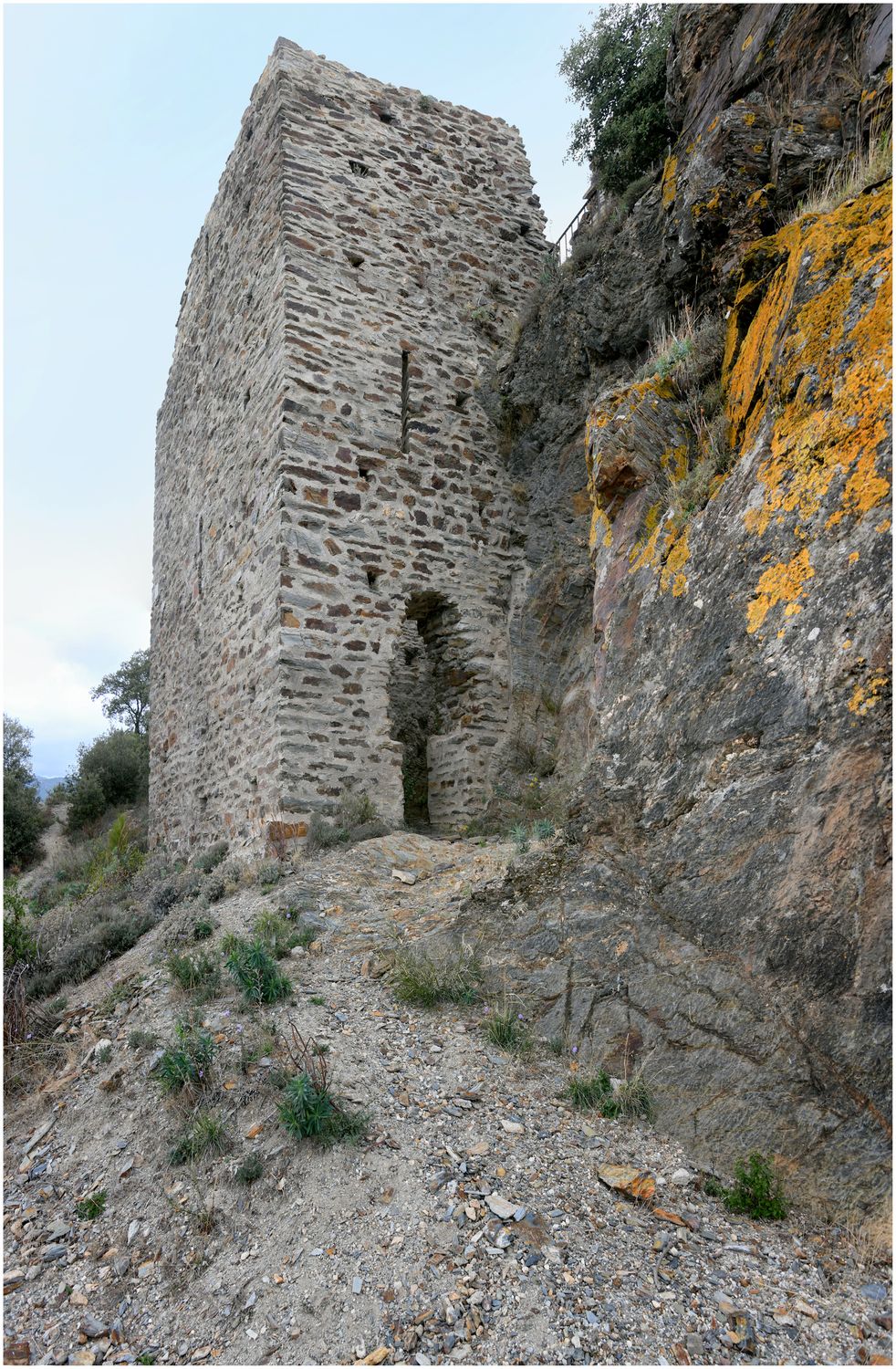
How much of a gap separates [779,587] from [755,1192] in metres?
2.19

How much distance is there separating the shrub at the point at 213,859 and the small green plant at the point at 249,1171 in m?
4.37

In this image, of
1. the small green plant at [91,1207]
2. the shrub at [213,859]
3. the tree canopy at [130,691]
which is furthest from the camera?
the tree canopy at [130,691]

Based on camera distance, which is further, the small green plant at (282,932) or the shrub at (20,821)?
the shrub at (20,821)

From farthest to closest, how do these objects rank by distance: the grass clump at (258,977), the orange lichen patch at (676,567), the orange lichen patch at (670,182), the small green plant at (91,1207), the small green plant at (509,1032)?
the orange lichen patch at (670,182), the grass clump at (258,977), the orange lichen patch at (676,567), the small green plant at (509,1032), the small green plant at (91,1207)

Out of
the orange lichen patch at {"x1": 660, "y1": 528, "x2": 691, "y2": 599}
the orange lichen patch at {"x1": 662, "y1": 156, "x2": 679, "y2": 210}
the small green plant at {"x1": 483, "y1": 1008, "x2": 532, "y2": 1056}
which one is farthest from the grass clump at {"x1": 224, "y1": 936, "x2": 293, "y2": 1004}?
the orange lichen patch at {"x1": 662, "y1": 156, "x2": 679, "y2": 210}

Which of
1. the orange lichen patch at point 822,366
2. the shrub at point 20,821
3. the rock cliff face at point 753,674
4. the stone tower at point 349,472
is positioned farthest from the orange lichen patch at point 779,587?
the shrub at point 20,821

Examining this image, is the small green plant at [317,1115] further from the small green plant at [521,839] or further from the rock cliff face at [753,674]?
the small green plant at [521,839]

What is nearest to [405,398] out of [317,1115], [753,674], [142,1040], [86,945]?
[86,945]

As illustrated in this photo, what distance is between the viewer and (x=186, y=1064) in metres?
3.75

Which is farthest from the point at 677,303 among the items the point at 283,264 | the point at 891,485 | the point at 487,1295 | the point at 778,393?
the point at 487,1295

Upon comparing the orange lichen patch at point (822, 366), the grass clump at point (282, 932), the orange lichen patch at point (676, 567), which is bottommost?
the grass clump at point (282, 932)

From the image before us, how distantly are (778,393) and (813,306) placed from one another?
14.8 inches

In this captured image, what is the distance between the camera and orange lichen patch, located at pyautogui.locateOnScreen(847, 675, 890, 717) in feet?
9.08

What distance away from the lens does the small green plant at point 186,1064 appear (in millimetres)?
3740
